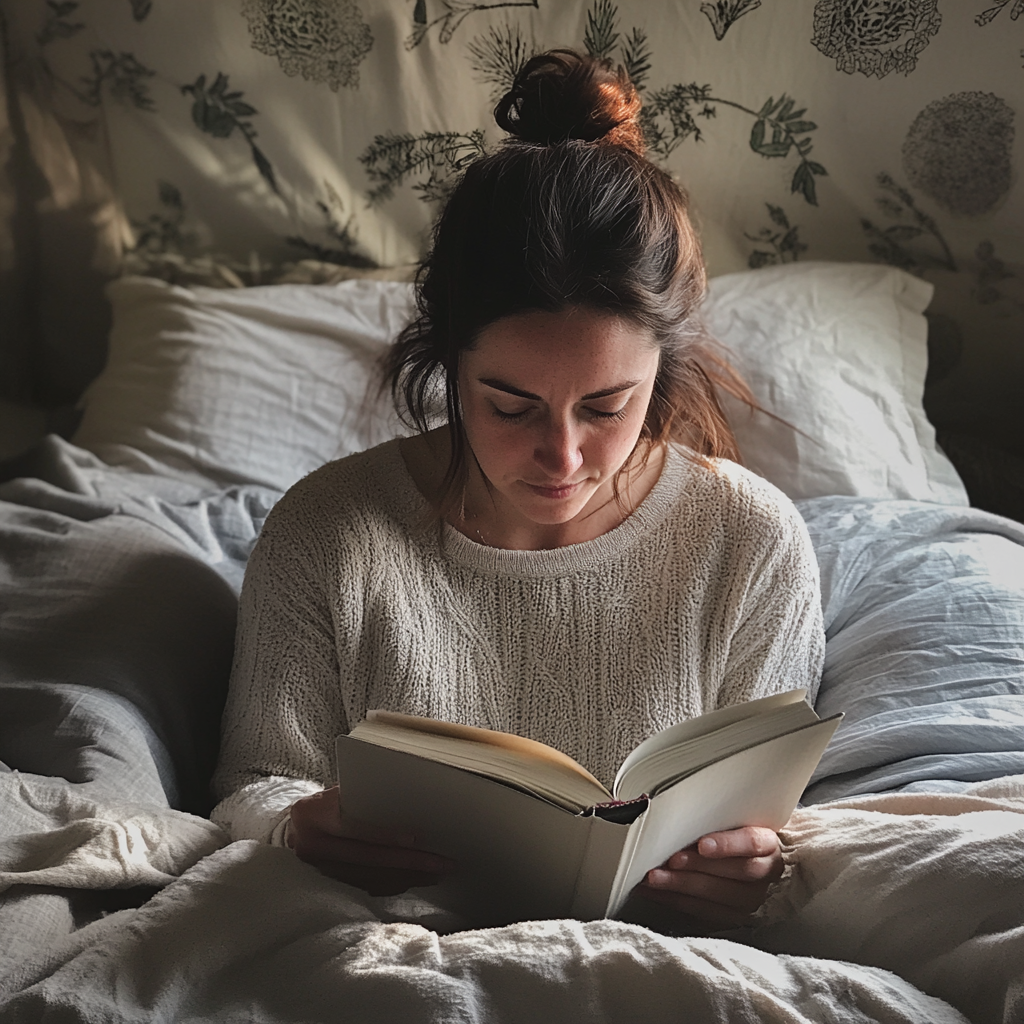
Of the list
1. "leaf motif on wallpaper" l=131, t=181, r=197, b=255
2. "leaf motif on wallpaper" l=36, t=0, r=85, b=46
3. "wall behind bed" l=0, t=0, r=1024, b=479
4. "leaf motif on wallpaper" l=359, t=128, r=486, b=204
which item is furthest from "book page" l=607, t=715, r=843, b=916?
"leaf motif on wallpaper" l=36, t=0, r=85, b=46

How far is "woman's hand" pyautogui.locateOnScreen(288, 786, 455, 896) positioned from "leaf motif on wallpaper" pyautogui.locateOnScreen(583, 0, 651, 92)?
1127 millimetres

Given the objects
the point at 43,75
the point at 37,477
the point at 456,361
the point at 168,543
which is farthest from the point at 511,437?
the point at 43,75

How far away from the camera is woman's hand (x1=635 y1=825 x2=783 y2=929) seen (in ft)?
2.85

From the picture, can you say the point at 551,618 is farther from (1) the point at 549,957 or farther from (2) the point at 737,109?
(2) the point at 737,109

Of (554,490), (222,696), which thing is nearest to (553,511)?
(554,490)

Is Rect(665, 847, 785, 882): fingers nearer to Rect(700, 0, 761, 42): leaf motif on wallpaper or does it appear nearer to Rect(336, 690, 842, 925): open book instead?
Rect(336, 690, 842, 925): open book

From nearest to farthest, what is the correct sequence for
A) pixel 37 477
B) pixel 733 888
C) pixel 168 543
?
pixel 733 888
pixel 168 543
pixel 37 477

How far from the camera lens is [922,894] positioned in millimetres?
775

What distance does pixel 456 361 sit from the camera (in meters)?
0.95

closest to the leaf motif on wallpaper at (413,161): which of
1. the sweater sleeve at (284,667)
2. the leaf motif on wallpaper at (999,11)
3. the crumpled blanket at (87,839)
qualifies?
the leaf motif on wallpaper at (999,11)

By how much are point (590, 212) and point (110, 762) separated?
2.07ft

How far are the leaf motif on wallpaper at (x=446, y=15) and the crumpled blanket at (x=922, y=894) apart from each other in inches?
47.1

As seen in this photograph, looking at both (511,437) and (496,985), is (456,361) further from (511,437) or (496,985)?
(496,985)

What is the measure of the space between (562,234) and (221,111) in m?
1.04
